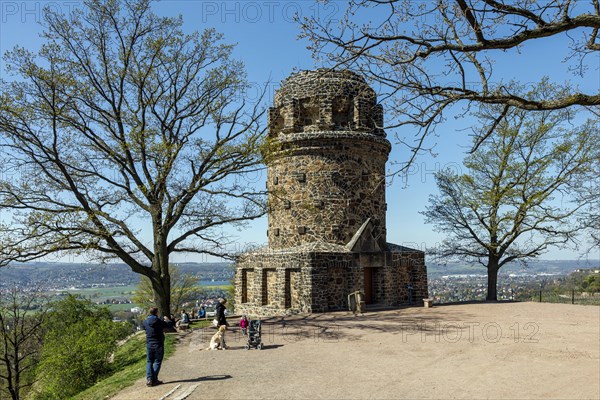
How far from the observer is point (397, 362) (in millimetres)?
10094

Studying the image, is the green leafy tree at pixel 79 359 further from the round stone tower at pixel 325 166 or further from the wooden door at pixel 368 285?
the wooden door at pixel 368 285

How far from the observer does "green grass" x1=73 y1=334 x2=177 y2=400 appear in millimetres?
10016

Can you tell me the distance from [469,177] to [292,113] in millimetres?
11101

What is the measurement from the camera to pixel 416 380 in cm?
857

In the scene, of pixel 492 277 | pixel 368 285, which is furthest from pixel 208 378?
pixel 492 277

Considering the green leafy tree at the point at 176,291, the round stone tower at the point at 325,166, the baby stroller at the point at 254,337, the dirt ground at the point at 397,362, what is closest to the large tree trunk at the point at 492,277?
the round stone tower at the point at 325,166

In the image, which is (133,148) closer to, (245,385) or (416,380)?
(245,385)

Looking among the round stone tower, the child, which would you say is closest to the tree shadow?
the child

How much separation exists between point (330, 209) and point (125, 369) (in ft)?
38.4

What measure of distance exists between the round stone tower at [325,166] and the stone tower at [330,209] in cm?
5

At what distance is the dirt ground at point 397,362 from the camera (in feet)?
26.0

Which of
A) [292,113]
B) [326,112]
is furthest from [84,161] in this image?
[326,112]

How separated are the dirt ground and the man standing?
256 mm

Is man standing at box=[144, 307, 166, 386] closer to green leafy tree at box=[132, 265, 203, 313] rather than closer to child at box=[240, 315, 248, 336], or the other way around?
child at box=[240, 315, 248, 336]
